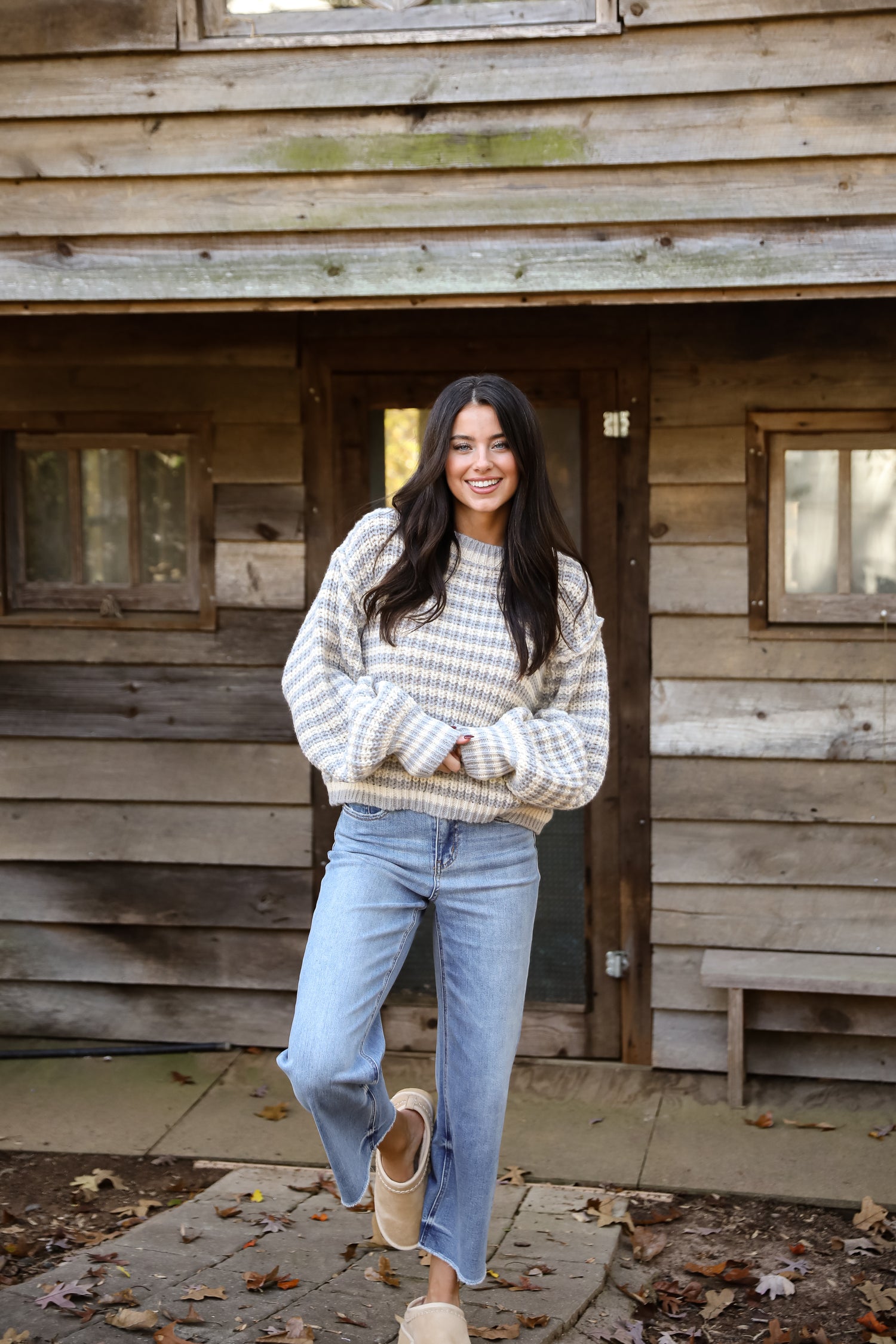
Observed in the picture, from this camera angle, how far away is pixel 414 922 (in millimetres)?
2750

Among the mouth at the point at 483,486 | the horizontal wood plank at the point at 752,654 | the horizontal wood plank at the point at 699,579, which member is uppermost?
the mouth at the point at 483,486

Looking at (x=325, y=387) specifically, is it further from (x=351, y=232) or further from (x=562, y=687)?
(x=562, y=687)

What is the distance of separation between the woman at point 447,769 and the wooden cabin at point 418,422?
49.2 inches

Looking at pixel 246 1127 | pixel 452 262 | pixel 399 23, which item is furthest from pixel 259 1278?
pixel 399 23

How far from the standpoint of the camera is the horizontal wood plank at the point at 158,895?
16.2 feet

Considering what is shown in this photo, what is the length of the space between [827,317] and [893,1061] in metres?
2.54

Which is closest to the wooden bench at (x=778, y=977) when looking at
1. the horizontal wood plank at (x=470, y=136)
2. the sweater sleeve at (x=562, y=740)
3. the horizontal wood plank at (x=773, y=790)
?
the horizontal wood plank at (x=773, y=790)

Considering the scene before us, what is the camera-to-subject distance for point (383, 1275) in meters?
3.22

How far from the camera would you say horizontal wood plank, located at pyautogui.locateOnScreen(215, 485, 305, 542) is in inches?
189

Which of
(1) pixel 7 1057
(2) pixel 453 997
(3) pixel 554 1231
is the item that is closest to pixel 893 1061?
(3) pixel 554 1231

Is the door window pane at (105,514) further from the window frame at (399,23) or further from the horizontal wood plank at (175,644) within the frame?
the window frame at (399,23)

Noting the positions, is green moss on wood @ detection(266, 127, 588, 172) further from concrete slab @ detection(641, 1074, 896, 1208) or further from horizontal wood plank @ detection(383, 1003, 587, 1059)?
concrete slab @ detection(641, 1074, 896, 1208)

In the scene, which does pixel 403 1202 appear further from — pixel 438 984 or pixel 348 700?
pixel 348 700

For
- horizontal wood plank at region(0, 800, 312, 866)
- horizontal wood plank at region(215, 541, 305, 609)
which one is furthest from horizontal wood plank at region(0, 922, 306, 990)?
horizontal wood plank at region(215, 541, 305, 609)
